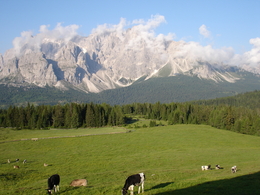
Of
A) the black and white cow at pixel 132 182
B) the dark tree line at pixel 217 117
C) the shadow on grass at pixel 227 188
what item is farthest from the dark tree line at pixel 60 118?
the black and white cow at pixel 132 182

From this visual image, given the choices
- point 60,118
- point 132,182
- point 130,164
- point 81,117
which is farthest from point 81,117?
point 132,182

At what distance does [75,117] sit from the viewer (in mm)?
135125

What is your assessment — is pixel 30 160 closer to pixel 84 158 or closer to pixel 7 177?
pixel 84 158

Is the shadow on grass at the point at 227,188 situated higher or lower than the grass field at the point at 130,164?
higher

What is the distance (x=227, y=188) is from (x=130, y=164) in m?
25.1

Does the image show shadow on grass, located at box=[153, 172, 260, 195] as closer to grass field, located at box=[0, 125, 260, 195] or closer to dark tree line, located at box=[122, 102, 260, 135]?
grass field, located at box=[0, 125, 260, 195]

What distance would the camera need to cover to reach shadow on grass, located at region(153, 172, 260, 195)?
24719 millimetres

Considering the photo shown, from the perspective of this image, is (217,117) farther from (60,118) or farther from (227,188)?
(227,188)

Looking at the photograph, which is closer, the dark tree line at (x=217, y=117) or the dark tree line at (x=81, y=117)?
the dark tree line at (x=217, y=117)

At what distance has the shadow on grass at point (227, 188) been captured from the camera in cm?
2472

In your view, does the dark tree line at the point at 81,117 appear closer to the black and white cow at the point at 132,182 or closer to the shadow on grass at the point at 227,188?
the shadow on grass at the point at 227,188

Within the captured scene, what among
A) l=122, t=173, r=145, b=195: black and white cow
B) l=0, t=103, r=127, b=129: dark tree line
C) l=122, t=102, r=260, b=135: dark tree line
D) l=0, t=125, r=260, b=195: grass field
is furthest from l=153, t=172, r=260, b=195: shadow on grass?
l=0, t=103, r=127, b=129: dark tree line

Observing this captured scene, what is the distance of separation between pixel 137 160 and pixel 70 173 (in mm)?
16188

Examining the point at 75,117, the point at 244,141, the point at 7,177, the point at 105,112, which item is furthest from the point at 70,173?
the point at 105,112
